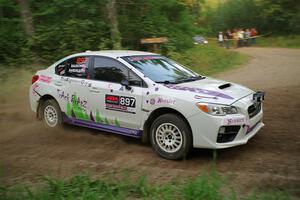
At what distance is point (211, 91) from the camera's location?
22.6ft

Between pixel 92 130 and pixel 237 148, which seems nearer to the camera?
pixel 237 148

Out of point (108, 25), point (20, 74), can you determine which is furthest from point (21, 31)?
point (108, 25)

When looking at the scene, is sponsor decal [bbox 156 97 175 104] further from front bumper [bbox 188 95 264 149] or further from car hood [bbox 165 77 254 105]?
front bumper [bbox 188 95 264 149]

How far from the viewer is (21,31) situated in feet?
59.3

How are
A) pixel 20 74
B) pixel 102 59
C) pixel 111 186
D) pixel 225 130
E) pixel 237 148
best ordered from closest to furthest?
pixel 111 186 < pixel 225 130 < pixel 237 148 < pixel 102 59 < pixel 20 74

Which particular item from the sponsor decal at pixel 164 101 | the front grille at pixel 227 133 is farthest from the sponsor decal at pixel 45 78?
the front grille at pixel 227 133

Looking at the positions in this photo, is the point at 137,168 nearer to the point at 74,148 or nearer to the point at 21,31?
the point at 74,148

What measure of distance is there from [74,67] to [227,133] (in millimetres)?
3609

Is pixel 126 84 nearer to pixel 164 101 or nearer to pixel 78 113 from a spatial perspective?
pixel 164 101

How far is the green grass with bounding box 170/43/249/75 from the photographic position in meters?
18.8

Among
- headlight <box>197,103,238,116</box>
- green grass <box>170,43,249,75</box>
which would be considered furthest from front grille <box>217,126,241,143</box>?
green grass <box>170,43,249,75</box>

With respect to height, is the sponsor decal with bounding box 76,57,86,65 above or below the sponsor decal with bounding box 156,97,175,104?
above

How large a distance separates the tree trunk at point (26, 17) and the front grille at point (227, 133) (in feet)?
43.5

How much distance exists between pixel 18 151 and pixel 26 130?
141cm
